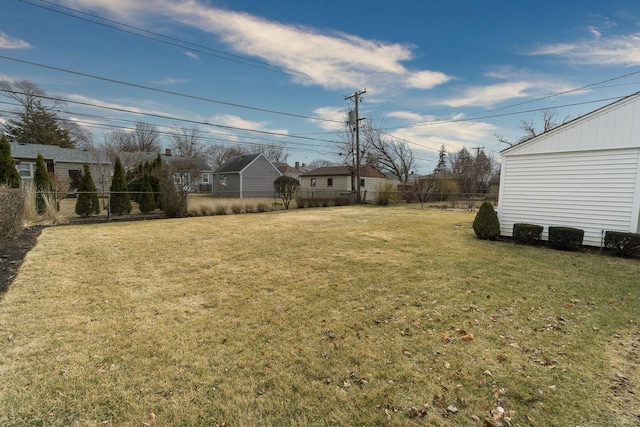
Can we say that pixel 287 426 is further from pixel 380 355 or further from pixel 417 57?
pixel 417 57

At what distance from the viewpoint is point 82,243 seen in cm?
746

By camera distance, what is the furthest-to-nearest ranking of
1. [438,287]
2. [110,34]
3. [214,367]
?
[110,34], [438,287], [214,367]

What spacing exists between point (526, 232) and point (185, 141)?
43489 millimetres

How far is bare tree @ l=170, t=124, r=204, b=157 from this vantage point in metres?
39.4

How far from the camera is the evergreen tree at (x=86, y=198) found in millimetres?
12477

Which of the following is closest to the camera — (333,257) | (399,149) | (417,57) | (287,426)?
(287,426)

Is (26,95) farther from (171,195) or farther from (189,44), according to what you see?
(171,195)

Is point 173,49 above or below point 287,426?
above

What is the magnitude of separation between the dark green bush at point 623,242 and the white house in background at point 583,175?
20.5 inches

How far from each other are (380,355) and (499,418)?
3.46 ft

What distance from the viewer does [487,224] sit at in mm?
8695

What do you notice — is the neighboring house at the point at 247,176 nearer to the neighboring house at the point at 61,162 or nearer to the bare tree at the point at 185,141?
the neighboring house at the point at 61,162

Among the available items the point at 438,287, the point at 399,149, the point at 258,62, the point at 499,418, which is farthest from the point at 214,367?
the point at 399,149

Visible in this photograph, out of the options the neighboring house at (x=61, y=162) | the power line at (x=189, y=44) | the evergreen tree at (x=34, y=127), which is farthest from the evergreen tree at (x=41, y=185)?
the evergreen tree at (x=34, y=127)
